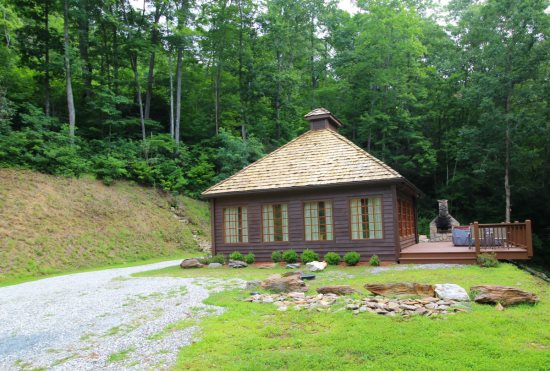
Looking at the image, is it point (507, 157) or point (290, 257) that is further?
point (507, 157)

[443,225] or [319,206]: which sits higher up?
[319,206]

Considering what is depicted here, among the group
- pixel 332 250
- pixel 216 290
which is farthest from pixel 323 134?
pixel 216 290

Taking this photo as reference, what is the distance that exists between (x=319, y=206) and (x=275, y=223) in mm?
1888

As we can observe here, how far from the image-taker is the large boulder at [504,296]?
21.1 ft

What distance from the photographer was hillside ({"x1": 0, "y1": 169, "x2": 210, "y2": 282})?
14.6 meters

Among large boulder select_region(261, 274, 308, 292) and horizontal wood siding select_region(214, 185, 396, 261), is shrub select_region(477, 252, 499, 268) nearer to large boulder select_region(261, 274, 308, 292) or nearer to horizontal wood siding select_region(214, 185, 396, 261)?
horizontal wood siding select_region(214, 185, 396, 261)

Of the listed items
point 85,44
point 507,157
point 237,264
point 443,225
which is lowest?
point 237,264

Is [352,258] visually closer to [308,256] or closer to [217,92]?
[308,256]

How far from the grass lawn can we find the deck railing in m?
5.39

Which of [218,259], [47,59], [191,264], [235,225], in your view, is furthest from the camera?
[47,59]

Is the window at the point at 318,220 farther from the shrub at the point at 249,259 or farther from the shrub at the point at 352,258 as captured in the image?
the shrub at the point at 249,259

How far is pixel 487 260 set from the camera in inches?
450

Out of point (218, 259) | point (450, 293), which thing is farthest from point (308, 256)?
point (450, 293)

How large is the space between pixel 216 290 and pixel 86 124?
21.2m
